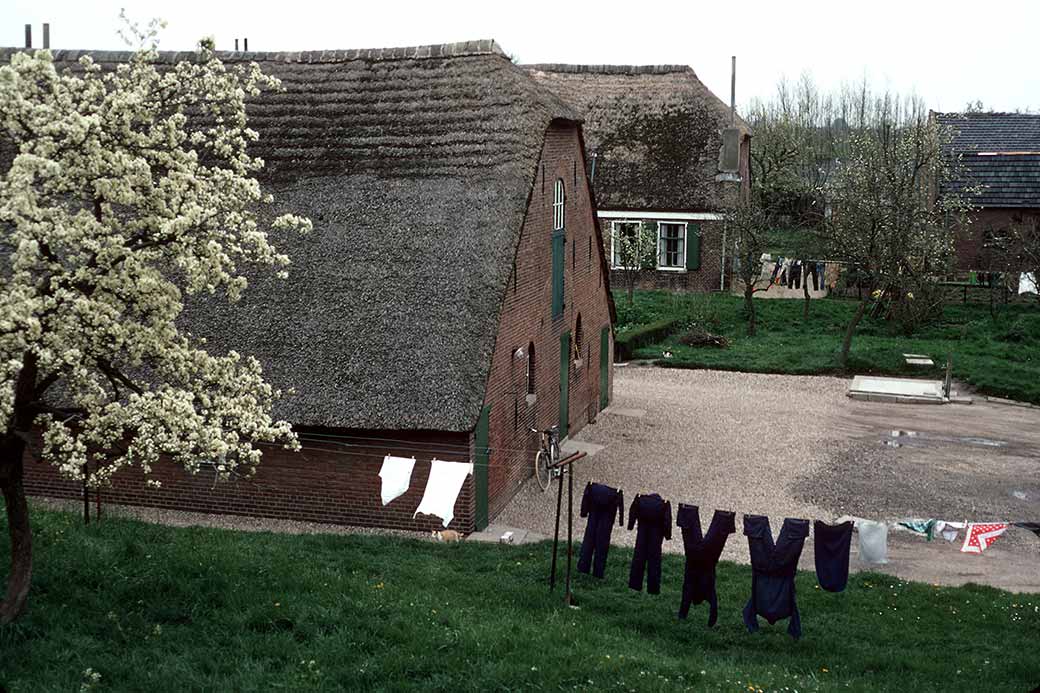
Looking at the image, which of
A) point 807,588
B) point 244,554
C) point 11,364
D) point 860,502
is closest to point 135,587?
point 244,554

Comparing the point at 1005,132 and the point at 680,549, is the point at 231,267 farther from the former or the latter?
the point at 1005,132

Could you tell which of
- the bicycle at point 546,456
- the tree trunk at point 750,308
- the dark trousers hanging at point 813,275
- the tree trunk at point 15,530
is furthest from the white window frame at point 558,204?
the dark trousers hanging at point 813,275

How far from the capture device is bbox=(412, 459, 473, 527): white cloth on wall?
52.1 ft

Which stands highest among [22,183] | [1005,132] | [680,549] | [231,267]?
[1005,132]

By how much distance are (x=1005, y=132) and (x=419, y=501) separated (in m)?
37.0

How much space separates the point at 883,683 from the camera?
12250 mm

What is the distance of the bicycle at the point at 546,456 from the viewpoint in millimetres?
21297

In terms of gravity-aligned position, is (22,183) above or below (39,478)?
above

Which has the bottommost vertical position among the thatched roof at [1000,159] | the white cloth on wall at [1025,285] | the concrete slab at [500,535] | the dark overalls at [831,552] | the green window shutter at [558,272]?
the concrete slab at [500,535]

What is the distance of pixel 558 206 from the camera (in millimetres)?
23562

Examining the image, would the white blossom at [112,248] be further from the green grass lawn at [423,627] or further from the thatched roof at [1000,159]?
the thatched roof at [1000,159]

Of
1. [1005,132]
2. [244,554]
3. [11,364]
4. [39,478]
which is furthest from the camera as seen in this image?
[1005,132]

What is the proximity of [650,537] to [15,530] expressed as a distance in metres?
7.32

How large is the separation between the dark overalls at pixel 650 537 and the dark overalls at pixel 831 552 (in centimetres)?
186
